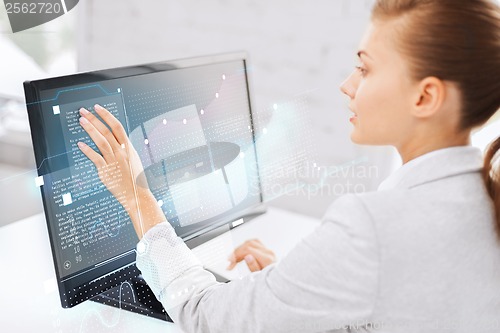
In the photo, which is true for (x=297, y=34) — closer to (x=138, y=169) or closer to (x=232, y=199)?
(x=232, y=199)

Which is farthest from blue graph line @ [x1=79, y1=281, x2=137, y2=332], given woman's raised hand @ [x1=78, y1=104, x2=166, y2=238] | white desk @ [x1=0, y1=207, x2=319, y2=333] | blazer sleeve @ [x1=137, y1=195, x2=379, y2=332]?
blazer sleeve @ [x1=137, y1=195, x2=379, y2=332]

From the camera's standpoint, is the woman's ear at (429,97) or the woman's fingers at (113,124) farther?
the woman's fingers at (113,124)

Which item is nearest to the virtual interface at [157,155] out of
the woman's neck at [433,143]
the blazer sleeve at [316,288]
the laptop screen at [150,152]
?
the laptop screen at [150,152]

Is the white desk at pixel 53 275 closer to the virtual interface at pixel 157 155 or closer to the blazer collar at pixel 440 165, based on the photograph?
the virtual interface at pixel 157 155

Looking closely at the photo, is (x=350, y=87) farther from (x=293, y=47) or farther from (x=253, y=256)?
(x=293, y=47)

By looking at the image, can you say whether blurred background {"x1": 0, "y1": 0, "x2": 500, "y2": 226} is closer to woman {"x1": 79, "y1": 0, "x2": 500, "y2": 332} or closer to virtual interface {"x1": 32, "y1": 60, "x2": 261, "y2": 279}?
virtual interface {"x1": 32, "y1": 60, "x2": 261, "y2": 279}

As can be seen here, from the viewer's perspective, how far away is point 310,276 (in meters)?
0.65

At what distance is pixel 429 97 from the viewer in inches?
27.7

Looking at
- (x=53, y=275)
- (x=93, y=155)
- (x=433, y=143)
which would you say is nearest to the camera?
(x=433, y=143)

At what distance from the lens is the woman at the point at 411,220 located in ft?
2.08

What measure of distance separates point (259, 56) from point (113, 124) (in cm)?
48

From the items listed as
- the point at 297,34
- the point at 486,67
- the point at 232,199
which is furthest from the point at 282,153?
the point at 486,67

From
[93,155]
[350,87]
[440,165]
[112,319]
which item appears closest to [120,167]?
[93,155]

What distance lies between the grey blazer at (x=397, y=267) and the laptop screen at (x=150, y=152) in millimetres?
263
